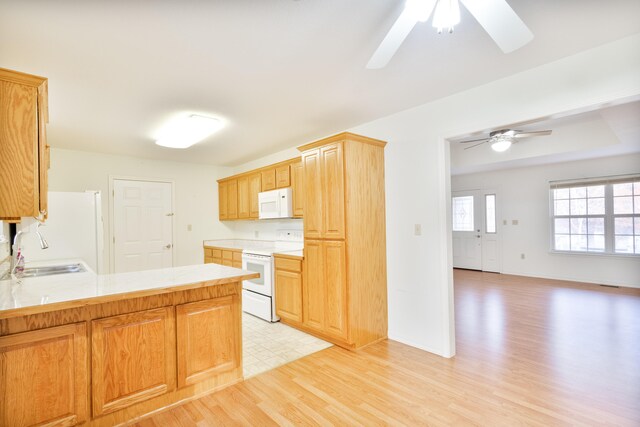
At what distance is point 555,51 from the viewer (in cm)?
210

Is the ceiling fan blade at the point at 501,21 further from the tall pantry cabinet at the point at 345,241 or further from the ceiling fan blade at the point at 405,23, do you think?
the tall pantry cabinet at the point at 345,241

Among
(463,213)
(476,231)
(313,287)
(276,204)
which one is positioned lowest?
(313,287)

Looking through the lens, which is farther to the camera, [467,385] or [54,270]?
[54,270]

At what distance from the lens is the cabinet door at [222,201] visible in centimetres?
578

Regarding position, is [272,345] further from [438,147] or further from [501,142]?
[501,142]

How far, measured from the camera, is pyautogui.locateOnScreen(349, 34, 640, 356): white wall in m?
2.07

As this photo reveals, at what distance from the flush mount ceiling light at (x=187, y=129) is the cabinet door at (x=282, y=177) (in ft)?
3.52

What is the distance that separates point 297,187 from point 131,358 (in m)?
2.72

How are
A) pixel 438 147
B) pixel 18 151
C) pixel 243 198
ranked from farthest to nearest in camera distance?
1. pixel 243 198
2. pixel 438 147
3. pixel 18 151

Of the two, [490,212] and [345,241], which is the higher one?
[490,212]

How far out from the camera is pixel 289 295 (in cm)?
365

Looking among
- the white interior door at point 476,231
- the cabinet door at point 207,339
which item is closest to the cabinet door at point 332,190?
the cabinet door at point 207,339

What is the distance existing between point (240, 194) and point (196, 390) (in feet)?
11.6

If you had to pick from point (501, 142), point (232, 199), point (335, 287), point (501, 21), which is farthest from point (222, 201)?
point (501, 21)
